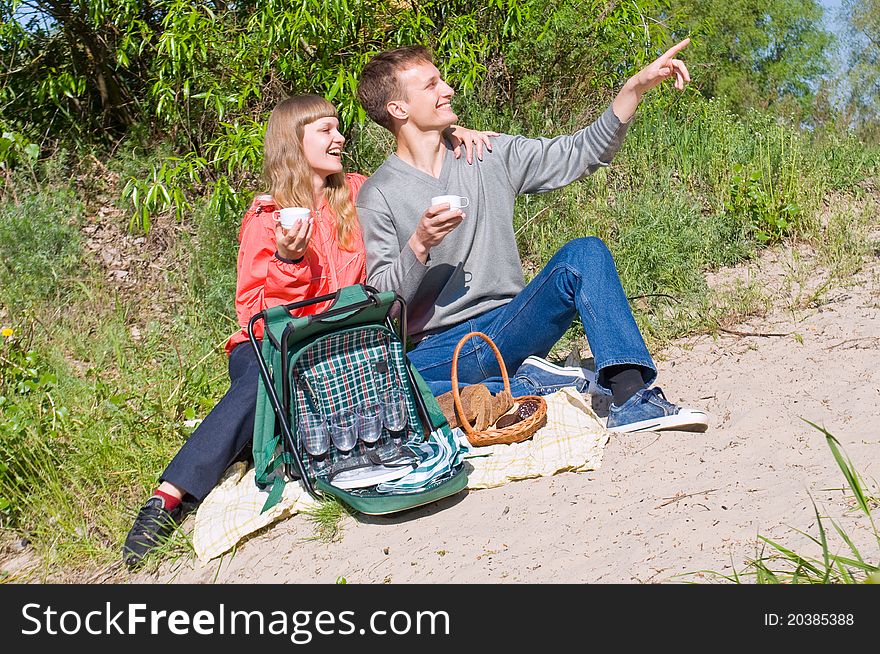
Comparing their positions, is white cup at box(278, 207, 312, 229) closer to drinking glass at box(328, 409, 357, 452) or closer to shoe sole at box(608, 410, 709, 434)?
drinking glass at box(328, 409, 357, 452)

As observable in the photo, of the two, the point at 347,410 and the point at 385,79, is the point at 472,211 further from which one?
the point at 347,410

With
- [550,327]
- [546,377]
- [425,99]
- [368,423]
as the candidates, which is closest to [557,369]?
[546,377]

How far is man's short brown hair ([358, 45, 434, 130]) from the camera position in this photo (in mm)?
4078

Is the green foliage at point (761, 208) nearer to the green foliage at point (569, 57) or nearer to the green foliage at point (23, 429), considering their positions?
the green foliage at point (569, 57)

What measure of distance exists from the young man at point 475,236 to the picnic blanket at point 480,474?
218 millimetres

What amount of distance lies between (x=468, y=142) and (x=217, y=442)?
1776 millimetres

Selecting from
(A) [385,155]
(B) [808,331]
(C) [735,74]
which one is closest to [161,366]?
(A) [385,155]

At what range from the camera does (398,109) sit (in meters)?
4.07

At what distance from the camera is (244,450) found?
379 centimetres

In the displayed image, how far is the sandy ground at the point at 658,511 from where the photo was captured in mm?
2732

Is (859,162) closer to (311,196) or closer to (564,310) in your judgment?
(564,310)

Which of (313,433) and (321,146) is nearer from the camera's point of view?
(313,433)

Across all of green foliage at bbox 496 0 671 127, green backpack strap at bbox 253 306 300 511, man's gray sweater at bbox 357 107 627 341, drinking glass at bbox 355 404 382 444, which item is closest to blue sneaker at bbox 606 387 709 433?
man's gray sweater at bbox 357 107 627 341

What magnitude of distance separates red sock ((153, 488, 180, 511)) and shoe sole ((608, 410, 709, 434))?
5.78 feet
